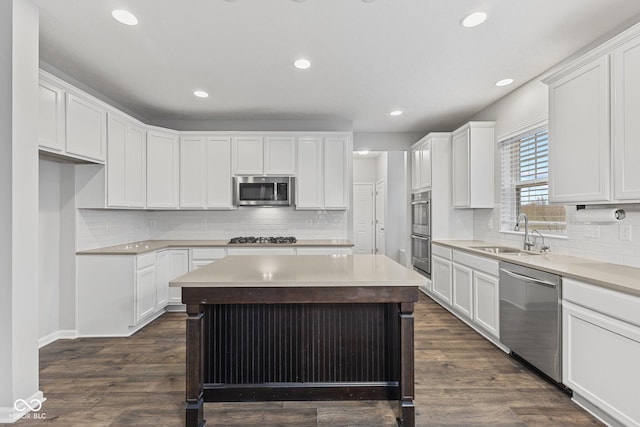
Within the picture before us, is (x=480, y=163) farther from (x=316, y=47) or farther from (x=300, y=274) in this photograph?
(x=300, y=274)

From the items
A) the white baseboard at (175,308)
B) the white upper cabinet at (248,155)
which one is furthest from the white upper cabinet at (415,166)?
the white baseboard at (175,308)

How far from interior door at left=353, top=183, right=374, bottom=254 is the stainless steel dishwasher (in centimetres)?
551

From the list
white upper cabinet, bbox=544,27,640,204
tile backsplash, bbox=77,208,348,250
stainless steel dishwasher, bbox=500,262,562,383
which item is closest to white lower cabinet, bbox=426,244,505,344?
stainless steel dishwasher, bbox=500,262,562,383

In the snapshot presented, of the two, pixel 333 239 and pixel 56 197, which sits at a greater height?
pixel 56 197

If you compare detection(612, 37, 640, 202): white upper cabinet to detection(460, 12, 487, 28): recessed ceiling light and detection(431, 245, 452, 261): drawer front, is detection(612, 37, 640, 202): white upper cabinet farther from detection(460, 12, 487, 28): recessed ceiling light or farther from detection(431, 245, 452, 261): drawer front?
detection(431, 245, 452, 261): drawer front

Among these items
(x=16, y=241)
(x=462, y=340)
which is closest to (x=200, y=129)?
(x=16, y=241)

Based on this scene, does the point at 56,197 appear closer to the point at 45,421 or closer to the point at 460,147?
the point at 45,421

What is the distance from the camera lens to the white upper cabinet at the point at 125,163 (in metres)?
3.67

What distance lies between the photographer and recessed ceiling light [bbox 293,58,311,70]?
3.09m

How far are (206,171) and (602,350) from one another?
449 cm

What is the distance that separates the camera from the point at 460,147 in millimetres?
4461

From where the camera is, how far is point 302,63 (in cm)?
315

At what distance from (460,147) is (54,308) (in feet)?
16.5

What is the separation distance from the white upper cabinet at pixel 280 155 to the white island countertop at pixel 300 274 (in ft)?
7.23
